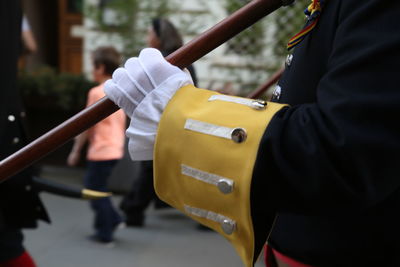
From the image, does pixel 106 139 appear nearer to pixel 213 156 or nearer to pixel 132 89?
pixel 132 89

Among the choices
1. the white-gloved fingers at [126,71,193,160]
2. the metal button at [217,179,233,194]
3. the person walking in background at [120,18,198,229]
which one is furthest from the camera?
the person walking in background at [120,18,198,229]

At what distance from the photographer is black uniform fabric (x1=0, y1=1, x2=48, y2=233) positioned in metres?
1.91

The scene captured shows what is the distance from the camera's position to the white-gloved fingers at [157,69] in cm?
111

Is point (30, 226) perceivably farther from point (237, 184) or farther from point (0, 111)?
point (237, 184)

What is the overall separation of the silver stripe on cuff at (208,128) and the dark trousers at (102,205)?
3.55m

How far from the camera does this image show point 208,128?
1.02 metres

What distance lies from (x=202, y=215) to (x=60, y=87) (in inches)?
236

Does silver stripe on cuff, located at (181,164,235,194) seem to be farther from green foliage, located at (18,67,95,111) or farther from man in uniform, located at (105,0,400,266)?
green foliage, located at (18,67,95,111)

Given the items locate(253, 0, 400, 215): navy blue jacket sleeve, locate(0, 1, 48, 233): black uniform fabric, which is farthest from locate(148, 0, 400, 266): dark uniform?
locate(0, 1, 48, 233): black uniform fabric

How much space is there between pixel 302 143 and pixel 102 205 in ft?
12.2

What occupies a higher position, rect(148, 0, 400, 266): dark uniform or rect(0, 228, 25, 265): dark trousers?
rect(148, 0, 400, 266): dark uniform

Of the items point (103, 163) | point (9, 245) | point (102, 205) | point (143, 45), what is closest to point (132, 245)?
point (102, 205)

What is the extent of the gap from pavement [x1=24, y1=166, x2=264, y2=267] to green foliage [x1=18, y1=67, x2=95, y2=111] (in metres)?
1.70

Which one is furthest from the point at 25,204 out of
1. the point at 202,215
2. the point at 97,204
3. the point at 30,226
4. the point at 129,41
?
the point at 129,41
